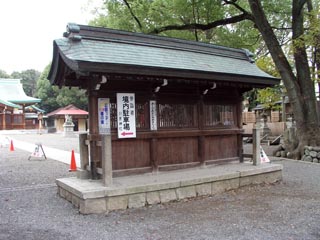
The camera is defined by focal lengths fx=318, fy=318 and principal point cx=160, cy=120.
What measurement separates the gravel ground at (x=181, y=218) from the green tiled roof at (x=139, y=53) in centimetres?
278

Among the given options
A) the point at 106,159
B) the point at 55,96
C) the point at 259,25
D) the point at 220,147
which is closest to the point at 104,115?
the point at 106,159

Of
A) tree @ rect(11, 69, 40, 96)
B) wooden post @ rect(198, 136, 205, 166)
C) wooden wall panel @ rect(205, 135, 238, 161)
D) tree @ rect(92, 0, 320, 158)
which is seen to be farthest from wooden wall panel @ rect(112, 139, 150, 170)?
tree @ rect(11, 69, 40, 96)

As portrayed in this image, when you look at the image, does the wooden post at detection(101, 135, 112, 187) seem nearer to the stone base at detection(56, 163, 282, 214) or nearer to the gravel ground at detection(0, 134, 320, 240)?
the stone base at detection(56, 163, 282, 214)

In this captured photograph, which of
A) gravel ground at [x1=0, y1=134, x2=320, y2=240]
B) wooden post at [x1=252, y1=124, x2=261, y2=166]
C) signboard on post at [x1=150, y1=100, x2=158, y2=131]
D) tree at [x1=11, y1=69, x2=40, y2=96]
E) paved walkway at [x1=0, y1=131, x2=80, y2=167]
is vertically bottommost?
gravel ground at [x1=0, y1=134, x2=320, y2=240]

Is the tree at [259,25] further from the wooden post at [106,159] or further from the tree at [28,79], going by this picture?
the tree at [28,79]

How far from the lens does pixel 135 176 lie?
732 centimetres

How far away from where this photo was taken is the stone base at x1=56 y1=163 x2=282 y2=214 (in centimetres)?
606

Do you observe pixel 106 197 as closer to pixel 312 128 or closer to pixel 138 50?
pixel 138 50

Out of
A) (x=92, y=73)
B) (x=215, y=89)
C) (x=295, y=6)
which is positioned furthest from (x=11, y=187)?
(x=295, y=6)

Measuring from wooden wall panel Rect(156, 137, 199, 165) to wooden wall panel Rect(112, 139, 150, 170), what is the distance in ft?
1.14

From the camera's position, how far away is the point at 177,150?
8.13 meters

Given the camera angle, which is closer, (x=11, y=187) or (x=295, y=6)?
(x=11, y=187)

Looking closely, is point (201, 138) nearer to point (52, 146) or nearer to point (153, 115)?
point (153, 115)

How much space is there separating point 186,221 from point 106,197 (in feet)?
5.22
